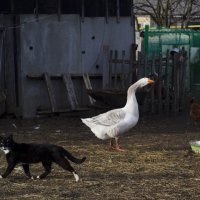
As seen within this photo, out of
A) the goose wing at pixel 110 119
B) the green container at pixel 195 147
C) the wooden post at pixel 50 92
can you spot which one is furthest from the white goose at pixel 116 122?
the wooden post at pixel 50 92

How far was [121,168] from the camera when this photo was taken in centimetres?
965

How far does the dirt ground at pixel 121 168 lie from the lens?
8.02 m

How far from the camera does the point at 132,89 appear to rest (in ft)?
37.3

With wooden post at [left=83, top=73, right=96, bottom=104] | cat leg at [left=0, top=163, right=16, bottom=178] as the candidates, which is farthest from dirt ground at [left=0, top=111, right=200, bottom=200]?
wooden post at [left=83, top=73, right=96, bottom=104]

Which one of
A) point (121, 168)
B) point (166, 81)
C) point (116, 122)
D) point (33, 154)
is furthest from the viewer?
point (166, 81)

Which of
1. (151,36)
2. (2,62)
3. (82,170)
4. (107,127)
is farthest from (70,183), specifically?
(151,36)

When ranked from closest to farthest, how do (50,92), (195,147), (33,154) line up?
(33,154) → (195,147) → (50,92)

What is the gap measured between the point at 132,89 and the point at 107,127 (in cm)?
90

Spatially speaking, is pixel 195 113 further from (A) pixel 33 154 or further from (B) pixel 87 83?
(A) pixel 33 154

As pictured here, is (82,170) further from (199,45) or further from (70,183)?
(199,45)

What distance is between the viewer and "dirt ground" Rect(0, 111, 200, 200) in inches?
316

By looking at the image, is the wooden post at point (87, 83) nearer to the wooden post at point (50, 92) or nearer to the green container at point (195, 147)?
the wooden post at point (50, 92)

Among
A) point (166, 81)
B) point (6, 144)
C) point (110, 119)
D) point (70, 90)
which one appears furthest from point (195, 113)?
point (6, 144)

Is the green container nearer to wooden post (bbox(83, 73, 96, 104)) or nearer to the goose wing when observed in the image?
the goose wing
